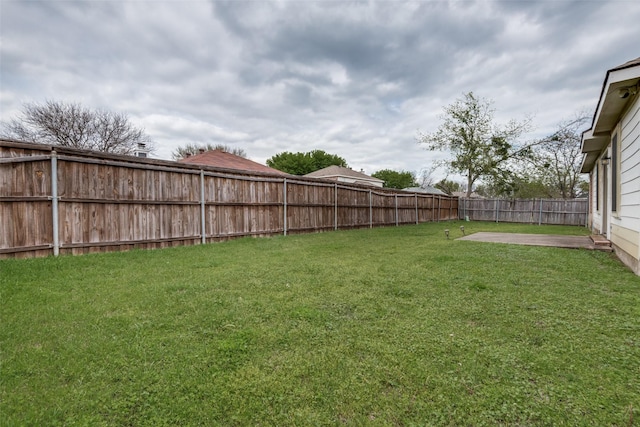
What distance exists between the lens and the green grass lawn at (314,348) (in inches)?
56.1

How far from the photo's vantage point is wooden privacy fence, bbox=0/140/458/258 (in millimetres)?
4250

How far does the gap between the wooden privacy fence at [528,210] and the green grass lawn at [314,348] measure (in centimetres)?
1637

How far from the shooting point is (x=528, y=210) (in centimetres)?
1781

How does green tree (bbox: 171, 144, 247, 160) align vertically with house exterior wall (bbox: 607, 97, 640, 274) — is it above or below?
above

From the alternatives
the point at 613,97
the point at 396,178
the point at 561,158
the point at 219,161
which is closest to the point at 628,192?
the point at 613,97

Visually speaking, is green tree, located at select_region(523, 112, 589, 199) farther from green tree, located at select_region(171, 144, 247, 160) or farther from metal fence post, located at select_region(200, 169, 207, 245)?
green tree, located at select_region(171, 144, 247, 160)

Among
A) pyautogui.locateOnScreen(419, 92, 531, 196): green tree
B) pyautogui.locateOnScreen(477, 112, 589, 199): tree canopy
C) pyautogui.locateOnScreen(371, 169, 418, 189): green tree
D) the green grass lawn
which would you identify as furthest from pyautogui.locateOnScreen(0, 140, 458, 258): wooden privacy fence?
pyautogui.locateOnScreen(371, 169, 418, 189): green tree

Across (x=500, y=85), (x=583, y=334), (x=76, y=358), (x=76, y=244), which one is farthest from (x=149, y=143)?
(x=583, y=334)

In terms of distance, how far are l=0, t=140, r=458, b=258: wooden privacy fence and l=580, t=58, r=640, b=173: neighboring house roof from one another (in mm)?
6579

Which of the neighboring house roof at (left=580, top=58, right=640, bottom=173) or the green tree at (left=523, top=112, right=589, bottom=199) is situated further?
the green tree at (left=523, top=112, right=589, bottom=199)

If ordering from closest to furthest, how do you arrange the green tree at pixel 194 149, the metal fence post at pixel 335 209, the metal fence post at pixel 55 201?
the metal fence post at pixel 55 201, the metal fence post at pixel 335 209, the green tree at pixel 194 149

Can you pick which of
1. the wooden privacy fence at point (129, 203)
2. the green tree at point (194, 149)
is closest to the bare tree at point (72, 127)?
the green tree at point (194, 149)

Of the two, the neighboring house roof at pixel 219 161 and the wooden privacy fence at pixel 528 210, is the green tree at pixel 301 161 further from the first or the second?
the wooden privacy fence at pixel 528 210

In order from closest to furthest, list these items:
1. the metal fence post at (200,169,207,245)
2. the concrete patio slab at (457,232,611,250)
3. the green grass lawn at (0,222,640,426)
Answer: the green grass lawn at (0,222,640,426) < the concrete patio slab at (457,232,611,250) < the metal fence post at (200,169,207,245)
